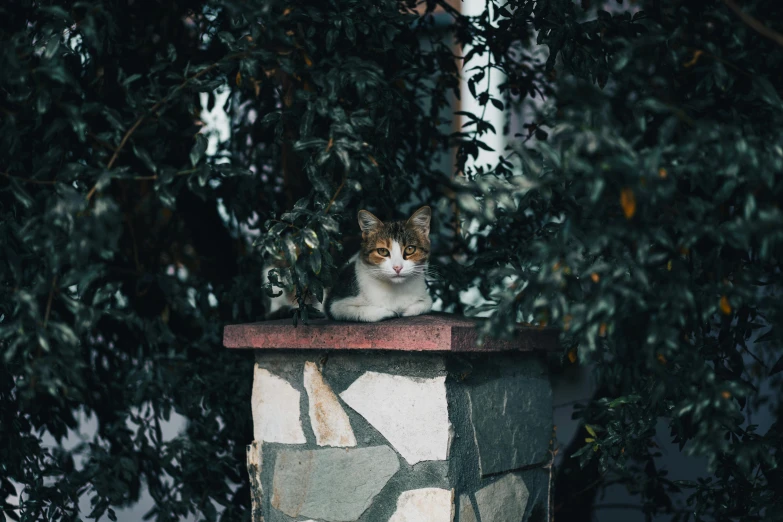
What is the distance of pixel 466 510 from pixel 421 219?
996 millimetres

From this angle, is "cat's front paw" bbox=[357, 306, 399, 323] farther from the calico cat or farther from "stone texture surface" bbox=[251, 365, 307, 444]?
"stone texture surface" bbox=[251, 365, 307, 444]

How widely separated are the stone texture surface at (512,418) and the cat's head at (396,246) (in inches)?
18.3

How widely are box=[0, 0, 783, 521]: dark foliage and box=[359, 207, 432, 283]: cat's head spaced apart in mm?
117

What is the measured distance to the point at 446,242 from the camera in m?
3.62

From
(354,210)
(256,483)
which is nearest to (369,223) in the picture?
(354,210)

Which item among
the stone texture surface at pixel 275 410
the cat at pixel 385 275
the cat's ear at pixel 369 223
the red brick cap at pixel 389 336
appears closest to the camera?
the red brick cap at pixel 389 336

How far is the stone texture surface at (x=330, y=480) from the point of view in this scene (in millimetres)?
2396

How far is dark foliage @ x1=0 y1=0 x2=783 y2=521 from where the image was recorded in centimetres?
163

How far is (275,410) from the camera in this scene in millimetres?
2590

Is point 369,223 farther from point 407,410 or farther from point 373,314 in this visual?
point 407,410

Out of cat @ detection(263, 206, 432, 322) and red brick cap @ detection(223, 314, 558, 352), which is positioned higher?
cat @ detection(263, 206, 432, 322)

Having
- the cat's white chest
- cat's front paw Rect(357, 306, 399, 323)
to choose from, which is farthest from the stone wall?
the cat's white chest

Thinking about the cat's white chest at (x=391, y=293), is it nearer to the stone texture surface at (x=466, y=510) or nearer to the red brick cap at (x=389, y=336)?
the red brick cap at (x=389, y=336)

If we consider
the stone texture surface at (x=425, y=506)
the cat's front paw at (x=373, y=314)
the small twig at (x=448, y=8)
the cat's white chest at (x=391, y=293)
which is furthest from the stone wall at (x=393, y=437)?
the small twig at (x=448, y=8)
